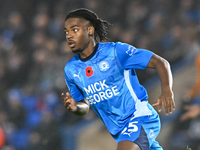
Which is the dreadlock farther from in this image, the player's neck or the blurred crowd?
the blurred crowd

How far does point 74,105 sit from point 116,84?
489mm

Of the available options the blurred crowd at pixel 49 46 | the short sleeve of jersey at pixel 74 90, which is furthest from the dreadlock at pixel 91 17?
the blurred crowd at pixel 49 46

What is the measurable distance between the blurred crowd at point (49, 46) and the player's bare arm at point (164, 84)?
3339 mm

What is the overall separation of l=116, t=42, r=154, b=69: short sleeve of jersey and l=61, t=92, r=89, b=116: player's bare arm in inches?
24.9

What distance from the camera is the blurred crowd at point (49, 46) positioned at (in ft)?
20.3

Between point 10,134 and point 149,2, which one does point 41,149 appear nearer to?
point 10,134

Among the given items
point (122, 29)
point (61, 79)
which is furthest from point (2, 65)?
point (122, 29)

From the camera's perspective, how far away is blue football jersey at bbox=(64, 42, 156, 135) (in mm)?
3043

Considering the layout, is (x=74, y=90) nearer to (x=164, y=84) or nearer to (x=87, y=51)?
(x=87, y=51)

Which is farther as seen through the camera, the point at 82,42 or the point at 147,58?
the point at 82,42

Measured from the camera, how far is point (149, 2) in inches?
260

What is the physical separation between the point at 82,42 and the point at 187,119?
3629mm

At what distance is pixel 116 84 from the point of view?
307 cm

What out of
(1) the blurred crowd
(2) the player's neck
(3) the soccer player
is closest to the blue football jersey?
(3) the soccer player
